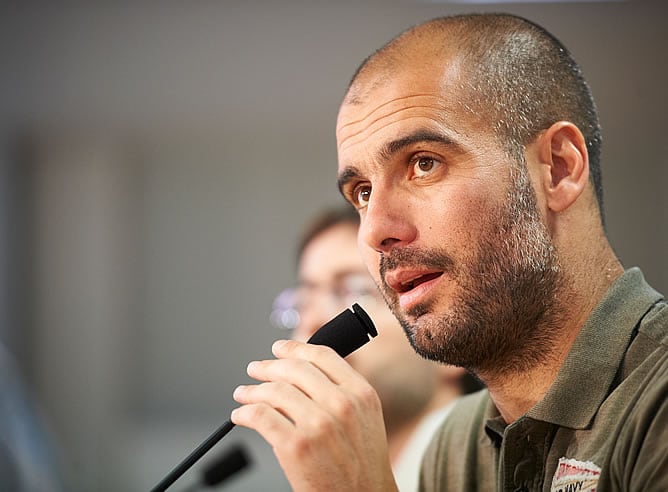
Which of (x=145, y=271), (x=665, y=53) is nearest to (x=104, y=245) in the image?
(x=145, y=271)

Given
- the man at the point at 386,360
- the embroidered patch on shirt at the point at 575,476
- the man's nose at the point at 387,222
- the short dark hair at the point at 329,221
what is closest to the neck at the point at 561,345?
the embroidered patch on shirt at the point at 575,476

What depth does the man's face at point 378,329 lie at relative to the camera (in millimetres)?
2424

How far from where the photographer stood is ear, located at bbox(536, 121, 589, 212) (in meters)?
1.16

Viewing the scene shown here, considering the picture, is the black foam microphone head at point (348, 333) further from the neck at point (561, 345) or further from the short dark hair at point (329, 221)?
the short dark hair at point (329, 221)

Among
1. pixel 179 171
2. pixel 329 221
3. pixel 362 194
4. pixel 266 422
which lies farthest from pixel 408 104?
pixel 179 171

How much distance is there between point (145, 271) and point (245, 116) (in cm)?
102

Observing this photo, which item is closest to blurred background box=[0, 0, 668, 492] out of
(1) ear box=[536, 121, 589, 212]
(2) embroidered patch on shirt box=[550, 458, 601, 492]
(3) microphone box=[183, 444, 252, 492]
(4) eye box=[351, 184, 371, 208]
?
(3) microphone box=[183, 444, 252, 492]

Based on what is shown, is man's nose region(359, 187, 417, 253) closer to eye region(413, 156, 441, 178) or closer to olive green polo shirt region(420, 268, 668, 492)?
eye region(413, 156, 441, 178)

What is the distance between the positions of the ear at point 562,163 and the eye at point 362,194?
0.83 ft

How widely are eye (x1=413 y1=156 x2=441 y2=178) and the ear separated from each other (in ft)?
0.52

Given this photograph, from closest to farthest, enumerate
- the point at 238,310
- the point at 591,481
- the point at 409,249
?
the point at 591,481
the point at 409,249
the point at 238,310

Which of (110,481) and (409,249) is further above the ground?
(409,249)

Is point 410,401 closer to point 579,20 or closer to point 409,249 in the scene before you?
point 409,249

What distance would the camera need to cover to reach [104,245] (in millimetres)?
4492
